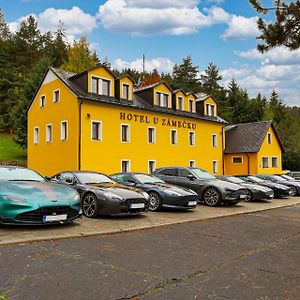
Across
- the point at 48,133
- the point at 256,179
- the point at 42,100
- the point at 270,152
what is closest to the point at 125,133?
the point at 48,133

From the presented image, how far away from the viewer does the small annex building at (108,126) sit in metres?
26.5

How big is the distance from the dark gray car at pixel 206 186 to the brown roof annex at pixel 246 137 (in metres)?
23.1

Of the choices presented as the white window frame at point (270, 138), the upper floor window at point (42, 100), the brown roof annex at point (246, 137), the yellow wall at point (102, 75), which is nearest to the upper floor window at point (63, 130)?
the yellow wall at point (102, 75)

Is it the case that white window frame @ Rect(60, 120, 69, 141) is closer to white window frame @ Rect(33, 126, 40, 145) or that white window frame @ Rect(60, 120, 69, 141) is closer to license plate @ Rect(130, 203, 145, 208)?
white window frame @ Rect(33, 126, 40, 145)

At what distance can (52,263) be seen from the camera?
5.15m

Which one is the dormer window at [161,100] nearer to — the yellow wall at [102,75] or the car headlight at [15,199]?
the yellow wall at [102,75]

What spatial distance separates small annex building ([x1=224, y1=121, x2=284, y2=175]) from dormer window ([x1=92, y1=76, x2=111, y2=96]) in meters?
16.0

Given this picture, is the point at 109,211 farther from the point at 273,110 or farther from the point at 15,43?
the point at 273,110

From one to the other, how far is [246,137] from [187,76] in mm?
31681

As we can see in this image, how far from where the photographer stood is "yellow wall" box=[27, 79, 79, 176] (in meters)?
26.3

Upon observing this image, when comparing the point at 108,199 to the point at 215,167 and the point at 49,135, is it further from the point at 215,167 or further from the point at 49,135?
the point at 215,167

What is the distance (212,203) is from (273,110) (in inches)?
2415

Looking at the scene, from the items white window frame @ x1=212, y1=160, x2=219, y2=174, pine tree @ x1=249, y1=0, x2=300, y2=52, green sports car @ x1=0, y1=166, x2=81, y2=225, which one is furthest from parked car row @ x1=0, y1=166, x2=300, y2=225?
white window frame @ x1=212, y1=160, x2=219, y2=174

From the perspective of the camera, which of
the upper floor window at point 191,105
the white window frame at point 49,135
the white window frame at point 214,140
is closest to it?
the white window frame at point 49,135
